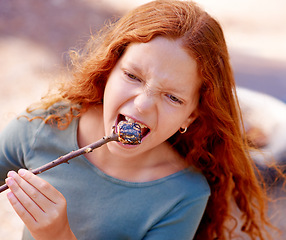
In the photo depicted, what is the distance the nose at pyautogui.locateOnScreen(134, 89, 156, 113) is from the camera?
1.36m

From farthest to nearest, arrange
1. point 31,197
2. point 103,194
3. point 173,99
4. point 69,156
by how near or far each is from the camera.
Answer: point 103,194, point 173,99, point 31,197, point 69,156

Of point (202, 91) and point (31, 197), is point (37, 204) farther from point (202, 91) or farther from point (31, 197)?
point (202, 91)

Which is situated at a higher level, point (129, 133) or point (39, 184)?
point (129, 133)

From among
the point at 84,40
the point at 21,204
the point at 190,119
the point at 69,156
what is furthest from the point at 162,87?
the point at 84,40

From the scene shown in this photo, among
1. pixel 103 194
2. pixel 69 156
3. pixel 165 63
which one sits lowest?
pixel 103 194

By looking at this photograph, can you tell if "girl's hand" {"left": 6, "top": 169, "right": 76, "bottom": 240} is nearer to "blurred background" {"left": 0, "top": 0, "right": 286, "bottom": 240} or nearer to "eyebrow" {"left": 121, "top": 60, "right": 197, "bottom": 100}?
"eyebrow" {"left": 121, "top": 60, "right": 197, "bottom": 100}

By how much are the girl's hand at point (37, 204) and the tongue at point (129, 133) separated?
31 cm

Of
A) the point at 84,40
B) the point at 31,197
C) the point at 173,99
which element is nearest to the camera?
the point at 31,197

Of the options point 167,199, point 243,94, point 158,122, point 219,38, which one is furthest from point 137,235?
point 243,94

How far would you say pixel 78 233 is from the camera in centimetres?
160

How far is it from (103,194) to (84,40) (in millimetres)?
1743

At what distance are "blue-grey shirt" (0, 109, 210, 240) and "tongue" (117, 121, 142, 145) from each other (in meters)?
0.32

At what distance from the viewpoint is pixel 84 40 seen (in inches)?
119

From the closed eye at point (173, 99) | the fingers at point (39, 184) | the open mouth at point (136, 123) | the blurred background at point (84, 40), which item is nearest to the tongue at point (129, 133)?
the open mouth at point (136, 123)
